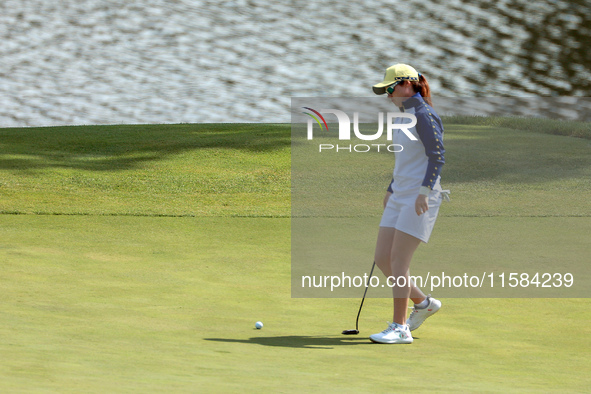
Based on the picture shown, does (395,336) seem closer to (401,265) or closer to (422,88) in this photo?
(401,265)

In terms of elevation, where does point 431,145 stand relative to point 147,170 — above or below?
above

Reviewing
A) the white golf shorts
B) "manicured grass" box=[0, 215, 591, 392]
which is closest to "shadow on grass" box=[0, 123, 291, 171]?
"manicured grass" box=[0, 215, 591, 392]

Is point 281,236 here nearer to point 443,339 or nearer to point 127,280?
point 127,280

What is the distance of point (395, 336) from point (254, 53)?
1701 cm

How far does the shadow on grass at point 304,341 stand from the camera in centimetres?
411

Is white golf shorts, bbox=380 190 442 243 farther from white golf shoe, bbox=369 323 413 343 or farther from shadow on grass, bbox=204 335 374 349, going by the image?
shadow on grass, bbox=204 335 374 349

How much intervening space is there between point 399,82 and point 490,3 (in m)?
20.3

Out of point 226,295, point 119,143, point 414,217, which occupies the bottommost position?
point 119,143

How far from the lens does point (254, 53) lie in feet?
67.8

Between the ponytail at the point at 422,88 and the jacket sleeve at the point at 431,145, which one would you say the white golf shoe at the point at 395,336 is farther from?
the ponytail at the point at 422,88

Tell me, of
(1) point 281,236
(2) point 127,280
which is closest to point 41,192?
(1) point 281,236

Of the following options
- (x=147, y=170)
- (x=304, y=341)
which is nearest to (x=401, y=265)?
(x=304, y=341)

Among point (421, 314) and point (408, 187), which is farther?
point (421, 314)

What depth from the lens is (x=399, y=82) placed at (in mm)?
4355
